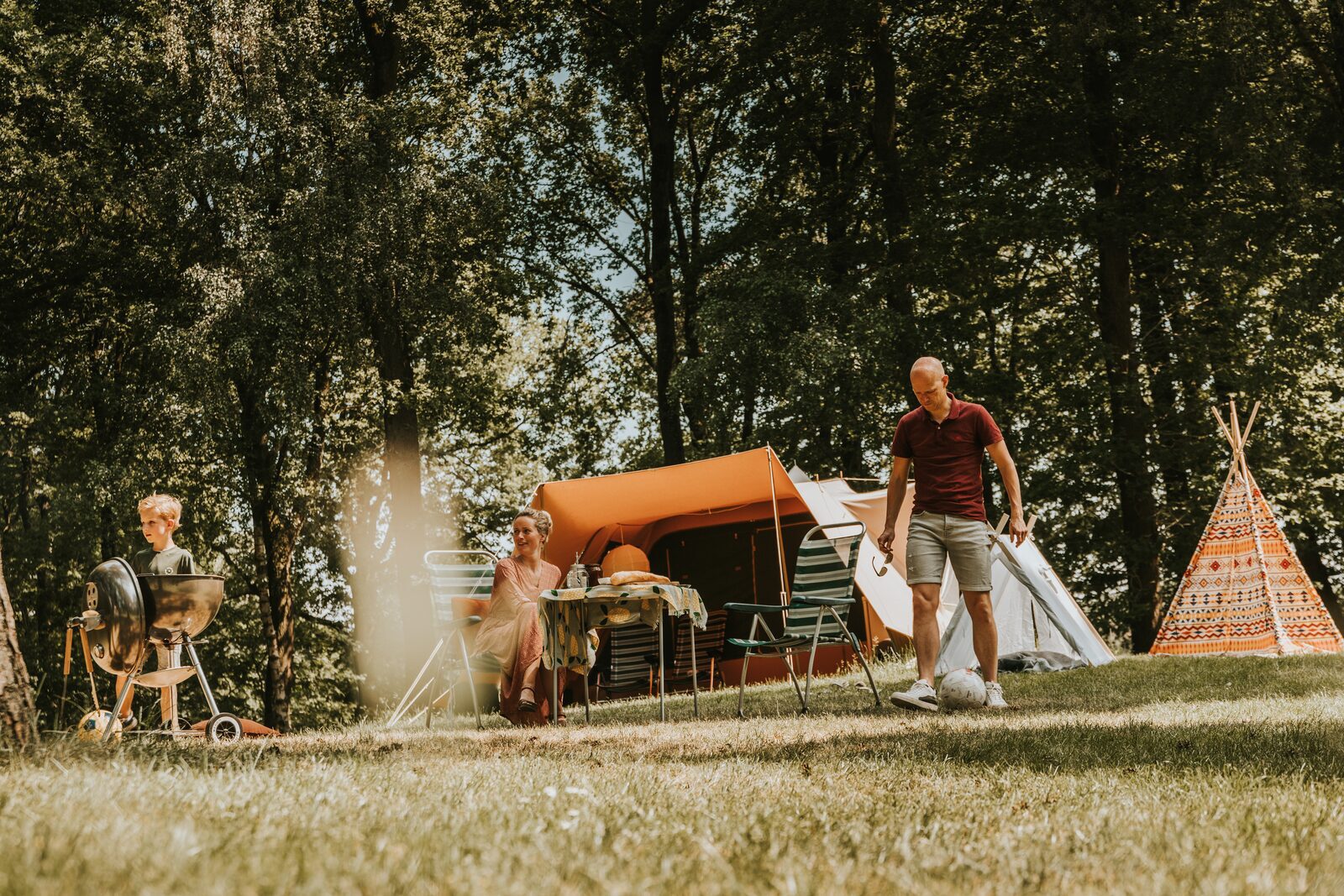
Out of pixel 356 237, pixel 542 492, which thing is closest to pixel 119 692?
pixel 542 492

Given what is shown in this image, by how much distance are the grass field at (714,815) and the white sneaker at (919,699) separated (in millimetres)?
956

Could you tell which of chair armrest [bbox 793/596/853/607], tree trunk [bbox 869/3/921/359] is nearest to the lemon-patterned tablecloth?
chair armrest [bbox 793/596/853/607]

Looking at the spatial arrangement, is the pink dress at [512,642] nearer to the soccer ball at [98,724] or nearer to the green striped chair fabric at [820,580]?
the green striped chair fabric at [820,580]

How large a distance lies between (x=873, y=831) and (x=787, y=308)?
38.7ft

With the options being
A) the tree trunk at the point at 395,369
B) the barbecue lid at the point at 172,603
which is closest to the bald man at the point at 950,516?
the barbecue lid at the point at 172,603

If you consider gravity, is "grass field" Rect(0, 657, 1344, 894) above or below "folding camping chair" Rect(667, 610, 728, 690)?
above

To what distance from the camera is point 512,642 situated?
6.32m

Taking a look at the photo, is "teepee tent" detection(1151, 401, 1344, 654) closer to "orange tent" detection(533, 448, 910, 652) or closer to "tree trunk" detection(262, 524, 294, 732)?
"orange tent" detection(533, 448, 910, 652)

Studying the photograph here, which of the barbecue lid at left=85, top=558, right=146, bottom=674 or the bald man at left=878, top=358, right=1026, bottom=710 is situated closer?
the barbecue lid at left=85, top=558, right=146, bottom=674

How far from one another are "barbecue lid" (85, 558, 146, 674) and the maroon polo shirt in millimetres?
3596

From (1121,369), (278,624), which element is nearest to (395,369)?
(278,624)

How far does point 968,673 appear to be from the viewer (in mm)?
5535

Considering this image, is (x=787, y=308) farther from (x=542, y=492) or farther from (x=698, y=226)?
(x=698, y=226)

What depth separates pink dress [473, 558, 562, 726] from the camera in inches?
249
